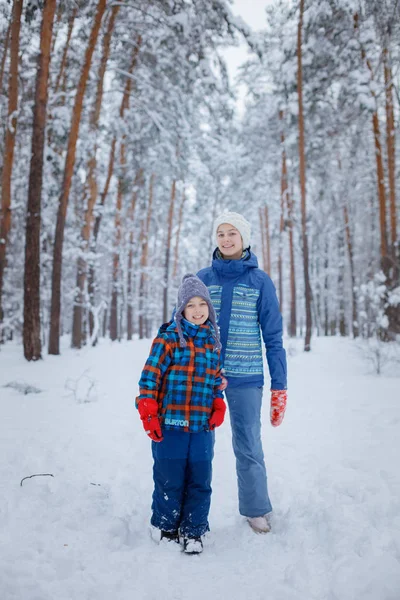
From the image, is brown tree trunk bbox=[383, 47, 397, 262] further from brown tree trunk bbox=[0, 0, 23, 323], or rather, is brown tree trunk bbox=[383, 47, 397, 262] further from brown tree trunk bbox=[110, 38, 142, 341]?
brown tree trunk bbox=[0, 0, 23, 323]

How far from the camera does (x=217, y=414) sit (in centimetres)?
A: 246

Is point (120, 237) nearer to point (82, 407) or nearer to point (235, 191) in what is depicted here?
point (235, 191)

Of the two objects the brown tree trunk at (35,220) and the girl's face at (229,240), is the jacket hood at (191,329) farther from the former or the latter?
the brown tree trunk at (35,220)

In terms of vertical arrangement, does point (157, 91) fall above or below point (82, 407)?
above

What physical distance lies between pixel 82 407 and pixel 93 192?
10.0 meters

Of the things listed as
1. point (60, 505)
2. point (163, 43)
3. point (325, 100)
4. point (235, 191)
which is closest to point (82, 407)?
point (60, 505)

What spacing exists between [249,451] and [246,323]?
0.95 metres

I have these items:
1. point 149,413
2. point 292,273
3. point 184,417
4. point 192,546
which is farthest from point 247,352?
point 292,273

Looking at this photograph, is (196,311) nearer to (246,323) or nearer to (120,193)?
(246,323)

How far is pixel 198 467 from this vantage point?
2.43 meters

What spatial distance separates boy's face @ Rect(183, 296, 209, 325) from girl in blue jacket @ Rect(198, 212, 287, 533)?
0.85 ft

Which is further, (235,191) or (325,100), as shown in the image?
(235,191)

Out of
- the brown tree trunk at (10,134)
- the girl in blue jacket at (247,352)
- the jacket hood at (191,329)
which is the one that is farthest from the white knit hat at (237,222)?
the brown tree trunk at (10,134)

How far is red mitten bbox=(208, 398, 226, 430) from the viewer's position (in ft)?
8.04
